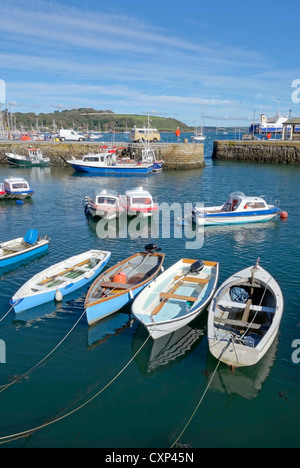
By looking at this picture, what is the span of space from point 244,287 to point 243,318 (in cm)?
286

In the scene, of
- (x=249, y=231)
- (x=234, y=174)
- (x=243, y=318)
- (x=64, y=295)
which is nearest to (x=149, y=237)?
(x=249, y=231)

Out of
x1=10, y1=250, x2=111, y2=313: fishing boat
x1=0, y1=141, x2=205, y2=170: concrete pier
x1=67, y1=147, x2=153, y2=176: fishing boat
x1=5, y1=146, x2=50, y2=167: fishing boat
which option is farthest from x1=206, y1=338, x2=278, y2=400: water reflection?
x1=5, y1=146, x2=50, y2=167: fishing boat

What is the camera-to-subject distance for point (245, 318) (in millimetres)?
14094

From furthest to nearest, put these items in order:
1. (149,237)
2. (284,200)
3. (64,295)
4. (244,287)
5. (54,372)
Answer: (284,200) → (149,237) → (64,295) → (244,287) → (54,372)

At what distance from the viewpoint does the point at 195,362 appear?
13.3m

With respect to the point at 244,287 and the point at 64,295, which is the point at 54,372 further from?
the point at 244,287

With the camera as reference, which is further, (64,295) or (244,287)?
(64,295)

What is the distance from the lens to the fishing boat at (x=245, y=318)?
40.0 ft

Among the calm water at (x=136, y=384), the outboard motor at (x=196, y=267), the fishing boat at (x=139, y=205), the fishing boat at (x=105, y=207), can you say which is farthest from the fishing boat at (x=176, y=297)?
the fishing boat at (x=105, y=207)

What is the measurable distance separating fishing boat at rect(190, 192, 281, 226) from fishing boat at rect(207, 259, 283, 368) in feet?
45.8

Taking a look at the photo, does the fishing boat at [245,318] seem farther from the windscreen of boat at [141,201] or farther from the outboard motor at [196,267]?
the windscreen of boat at [141,201]

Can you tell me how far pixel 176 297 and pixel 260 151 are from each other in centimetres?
7119

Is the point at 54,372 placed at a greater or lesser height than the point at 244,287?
lesser

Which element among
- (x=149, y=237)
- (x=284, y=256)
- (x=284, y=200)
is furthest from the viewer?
(x=284, y=200)
